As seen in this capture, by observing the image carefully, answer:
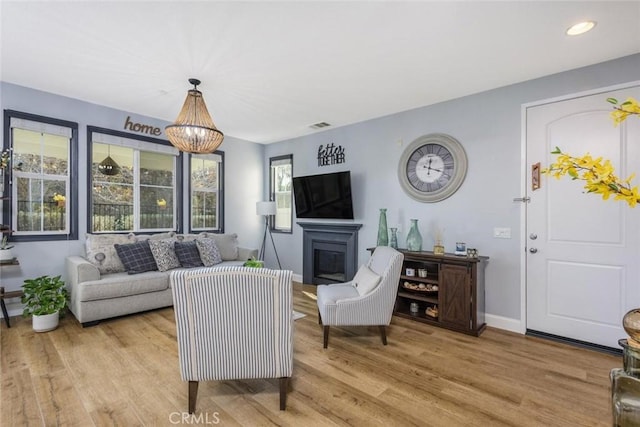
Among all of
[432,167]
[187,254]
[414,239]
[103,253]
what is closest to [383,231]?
[414,239]

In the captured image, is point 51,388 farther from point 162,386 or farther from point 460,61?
point 460,61

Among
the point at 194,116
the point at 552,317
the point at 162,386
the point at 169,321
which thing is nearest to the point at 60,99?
the point at 194,116

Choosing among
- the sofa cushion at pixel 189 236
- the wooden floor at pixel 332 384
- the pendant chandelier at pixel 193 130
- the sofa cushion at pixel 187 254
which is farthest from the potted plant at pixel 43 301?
the pendant chandelier at pixel 193 130

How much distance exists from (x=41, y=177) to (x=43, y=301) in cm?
153

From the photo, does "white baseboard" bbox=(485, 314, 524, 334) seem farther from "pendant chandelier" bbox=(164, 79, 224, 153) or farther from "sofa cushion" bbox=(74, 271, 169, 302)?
"sofa cushion" bbox=(74, 271, 169, 302)

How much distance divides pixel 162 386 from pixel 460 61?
3.68 m

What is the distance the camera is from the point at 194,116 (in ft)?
9.80

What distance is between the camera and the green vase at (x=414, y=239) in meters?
3.65

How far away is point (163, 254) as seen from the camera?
392 cm

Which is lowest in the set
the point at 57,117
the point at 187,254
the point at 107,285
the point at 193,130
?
the point at 107,285

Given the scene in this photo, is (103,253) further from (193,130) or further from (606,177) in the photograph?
(606,177)

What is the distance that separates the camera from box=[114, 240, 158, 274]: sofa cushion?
3.68 metres

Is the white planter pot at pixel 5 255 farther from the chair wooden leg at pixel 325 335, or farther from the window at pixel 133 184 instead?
the chair wooden leg at pixel 325 335

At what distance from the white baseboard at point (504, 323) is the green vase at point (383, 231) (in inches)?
56.2
